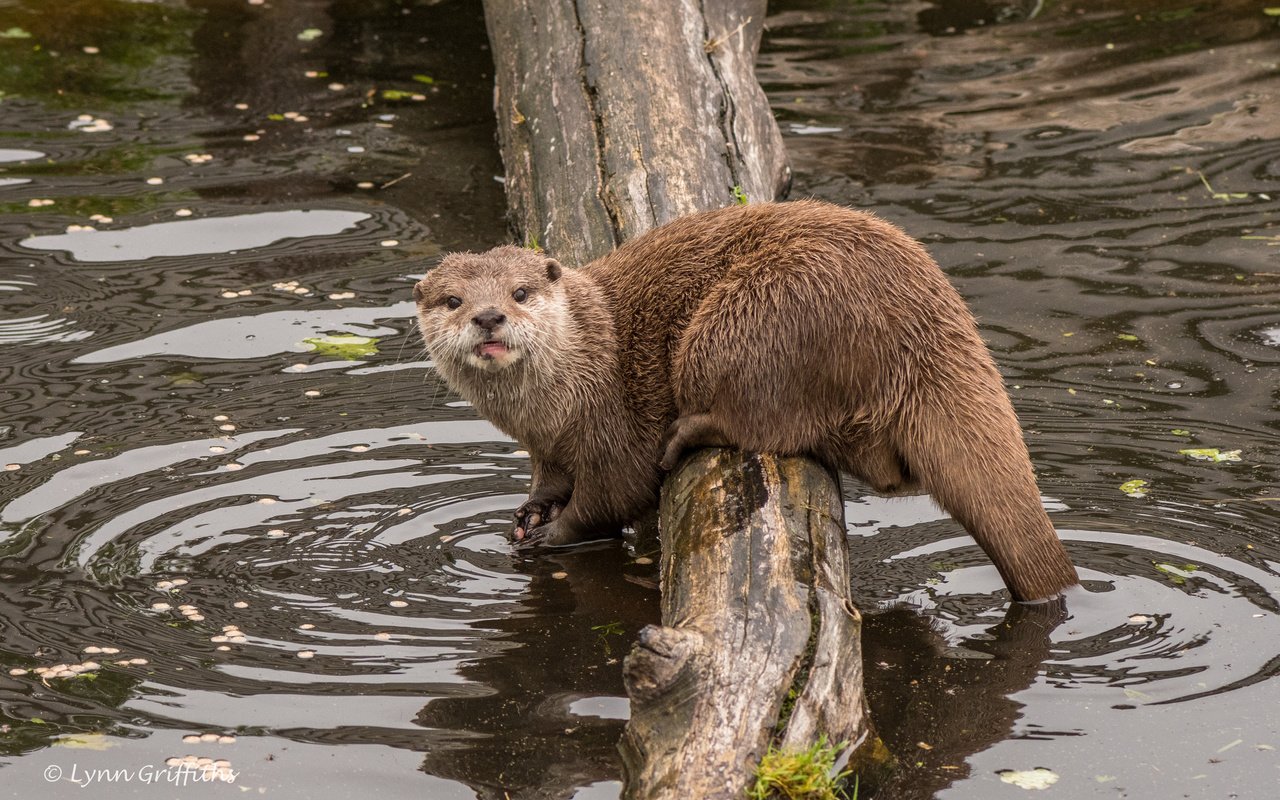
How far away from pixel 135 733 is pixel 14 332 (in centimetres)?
273

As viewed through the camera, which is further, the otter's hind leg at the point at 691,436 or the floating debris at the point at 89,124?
the floating debris at the point at 89,124

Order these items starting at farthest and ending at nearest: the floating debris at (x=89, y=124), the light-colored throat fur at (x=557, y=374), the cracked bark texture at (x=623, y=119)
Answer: the floating debris at (x=89, y=124) < the cracked bark texture at (x=623, y=119) < the light-colored throat fur at (x=557, y=374)

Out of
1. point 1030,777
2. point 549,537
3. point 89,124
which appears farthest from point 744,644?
point 89,124

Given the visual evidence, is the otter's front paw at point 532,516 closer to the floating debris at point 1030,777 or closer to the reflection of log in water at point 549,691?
the reflection of log in water at point 549,691

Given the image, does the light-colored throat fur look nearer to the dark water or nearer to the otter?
the otter

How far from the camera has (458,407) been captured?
5199 mm

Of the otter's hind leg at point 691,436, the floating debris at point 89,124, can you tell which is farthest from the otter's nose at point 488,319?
the floating debris at point 89,124

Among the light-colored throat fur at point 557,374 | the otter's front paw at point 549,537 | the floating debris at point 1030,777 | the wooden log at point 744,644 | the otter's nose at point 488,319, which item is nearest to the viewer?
the wooden log at point 744,644

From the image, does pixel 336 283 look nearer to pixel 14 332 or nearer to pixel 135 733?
pixel 14 332

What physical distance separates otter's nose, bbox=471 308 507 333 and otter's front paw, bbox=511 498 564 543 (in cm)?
70

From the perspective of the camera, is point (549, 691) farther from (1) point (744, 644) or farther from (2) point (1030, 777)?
(2) point (1030, 777)

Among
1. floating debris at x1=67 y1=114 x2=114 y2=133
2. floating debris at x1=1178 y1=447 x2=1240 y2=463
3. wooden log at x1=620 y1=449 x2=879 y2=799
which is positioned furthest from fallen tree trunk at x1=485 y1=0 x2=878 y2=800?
floating debris at x1=67 y1=114 x2=114 y2=133

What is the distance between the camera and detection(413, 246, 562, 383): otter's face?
3.89 m

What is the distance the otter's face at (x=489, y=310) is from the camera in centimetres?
389
